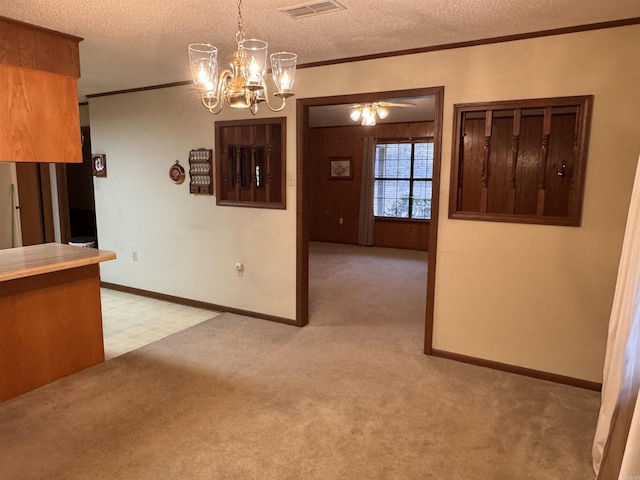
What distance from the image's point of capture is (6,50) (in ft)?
8.93

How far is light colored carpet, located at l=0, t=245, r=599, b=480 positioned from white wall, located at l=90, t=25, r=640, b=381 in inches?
14.3

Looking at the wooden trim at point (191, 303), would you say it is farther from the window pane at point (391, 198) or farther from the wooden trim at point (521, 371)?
the window pane at point (391, 198)

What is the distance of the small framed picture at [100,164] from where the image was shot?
204 inches

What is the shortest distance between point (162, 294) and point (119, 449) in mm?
2864

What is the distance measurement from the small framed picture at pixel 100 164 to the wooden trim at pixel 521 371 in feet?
14.0

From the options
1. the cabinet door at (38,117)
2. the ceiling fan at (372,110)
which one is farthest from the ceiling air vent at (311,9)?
the ceiling fan at (372,110)

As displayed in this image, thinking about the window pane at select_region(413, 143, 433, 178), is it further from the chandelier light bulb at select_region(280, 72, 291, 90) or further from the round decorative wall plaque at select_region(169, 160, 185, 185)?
the chandelier light bulb at select_region(280, 72, 291, 90)

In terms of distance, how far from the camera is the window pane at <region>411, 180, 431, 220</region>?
7.97 m

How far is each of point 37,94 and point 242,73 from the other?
1.86 m

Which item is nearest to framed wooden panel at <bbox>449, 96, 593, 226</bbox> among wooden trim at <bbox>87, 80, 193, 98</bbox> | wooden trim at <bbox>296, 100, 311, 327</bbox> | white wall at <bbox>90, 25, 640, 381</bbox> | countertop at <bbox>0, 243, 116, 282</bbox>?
white wall at <bbox>90, 25, 640, 381</bbox>

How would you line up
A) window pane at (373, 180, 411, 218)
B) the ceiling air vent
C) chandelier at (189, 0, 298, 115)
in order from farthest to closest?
1. window pane at (373, 180, 411, 218)
2. the ceiling air vent
3. chandelier at (189, 0, 298, 115)

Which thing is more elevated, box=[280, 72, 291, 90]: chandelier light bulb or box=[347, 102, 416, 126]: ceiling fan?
box=[347, 102, 416, 126]: ceiling fan

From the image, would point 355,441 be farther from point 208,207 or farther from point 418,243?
point 418,243

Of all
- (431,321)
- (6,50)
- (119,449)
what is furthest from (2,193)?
(431,321)
